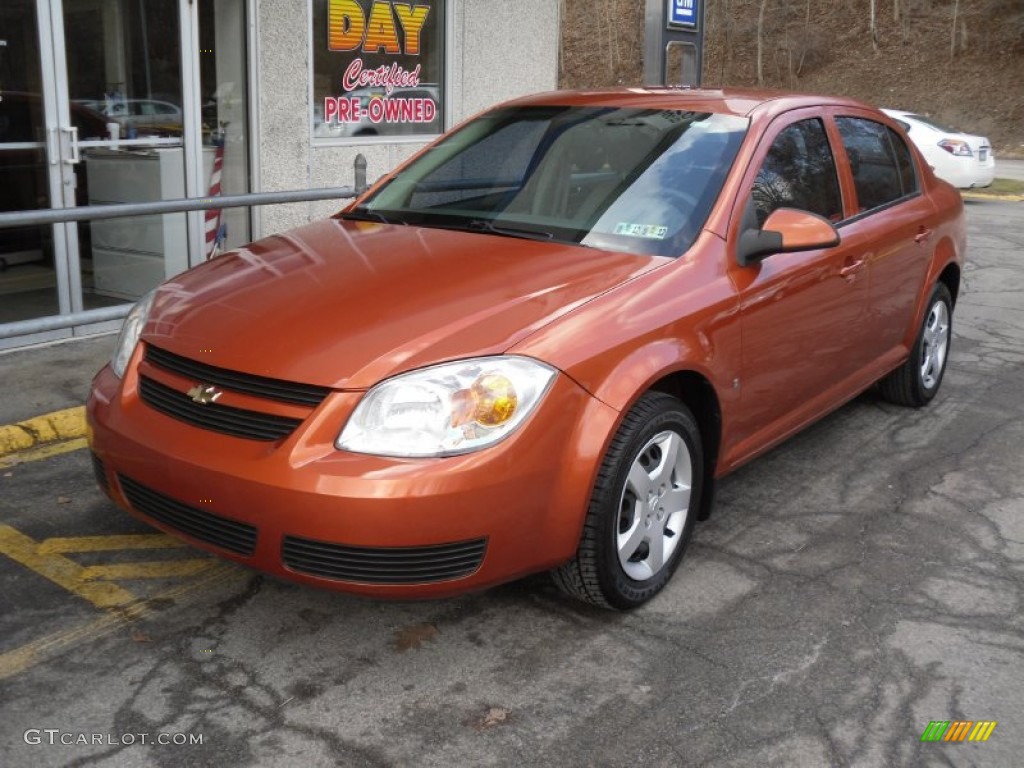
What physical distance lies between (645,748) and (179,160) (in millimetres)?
6249

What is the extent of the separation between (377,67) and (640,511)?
22.3 feet

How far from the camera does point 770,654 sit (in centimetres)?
350

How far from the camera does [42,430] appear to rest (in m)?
5.25

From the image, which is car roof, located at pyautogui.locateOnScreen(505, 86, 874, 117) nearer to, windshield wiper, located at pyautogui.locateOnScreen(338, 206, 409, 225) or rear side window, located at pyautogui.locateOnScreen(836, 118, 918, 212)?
rear side window, located at pyautogui.locateOnScreen(836, 118, 918, 212)

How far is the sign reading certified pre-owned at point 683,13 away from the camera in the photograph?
9562mm

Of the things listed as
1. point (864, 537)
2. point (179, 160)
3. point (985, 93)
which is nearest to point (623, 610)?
point (864, 537)

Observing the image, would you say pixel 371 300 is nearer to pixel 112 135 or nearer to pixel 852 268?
pixel 852 268

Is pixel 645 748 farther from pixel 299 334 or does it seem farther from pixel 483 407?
pixel 299 334

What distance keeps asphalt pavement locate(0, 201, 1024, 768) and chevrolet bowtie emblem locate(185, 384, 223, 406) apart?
763 millimetres

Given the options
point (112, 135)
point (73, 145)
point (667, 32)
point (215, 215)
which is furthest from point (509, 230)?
point (667, 32)

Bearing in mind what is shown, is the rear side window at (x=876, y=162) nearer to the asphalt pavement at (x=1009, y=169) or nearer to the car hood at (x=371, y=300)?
the car hood at (x=371, y=300)

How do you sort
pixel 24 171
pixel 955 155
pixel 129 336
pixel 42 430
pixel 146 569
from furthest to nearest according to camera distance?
pixel 955 155
pixel 24 171
pixel 42 430
pixel 146 569
pixel 129 336

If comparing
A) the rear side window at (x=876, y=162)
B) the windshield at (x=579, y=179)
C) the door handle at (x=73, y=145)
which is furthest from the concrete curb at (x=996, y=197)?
the windshield at (x=579, y=179)

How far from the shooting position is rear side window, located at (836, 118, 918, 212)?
5211 millimetres
